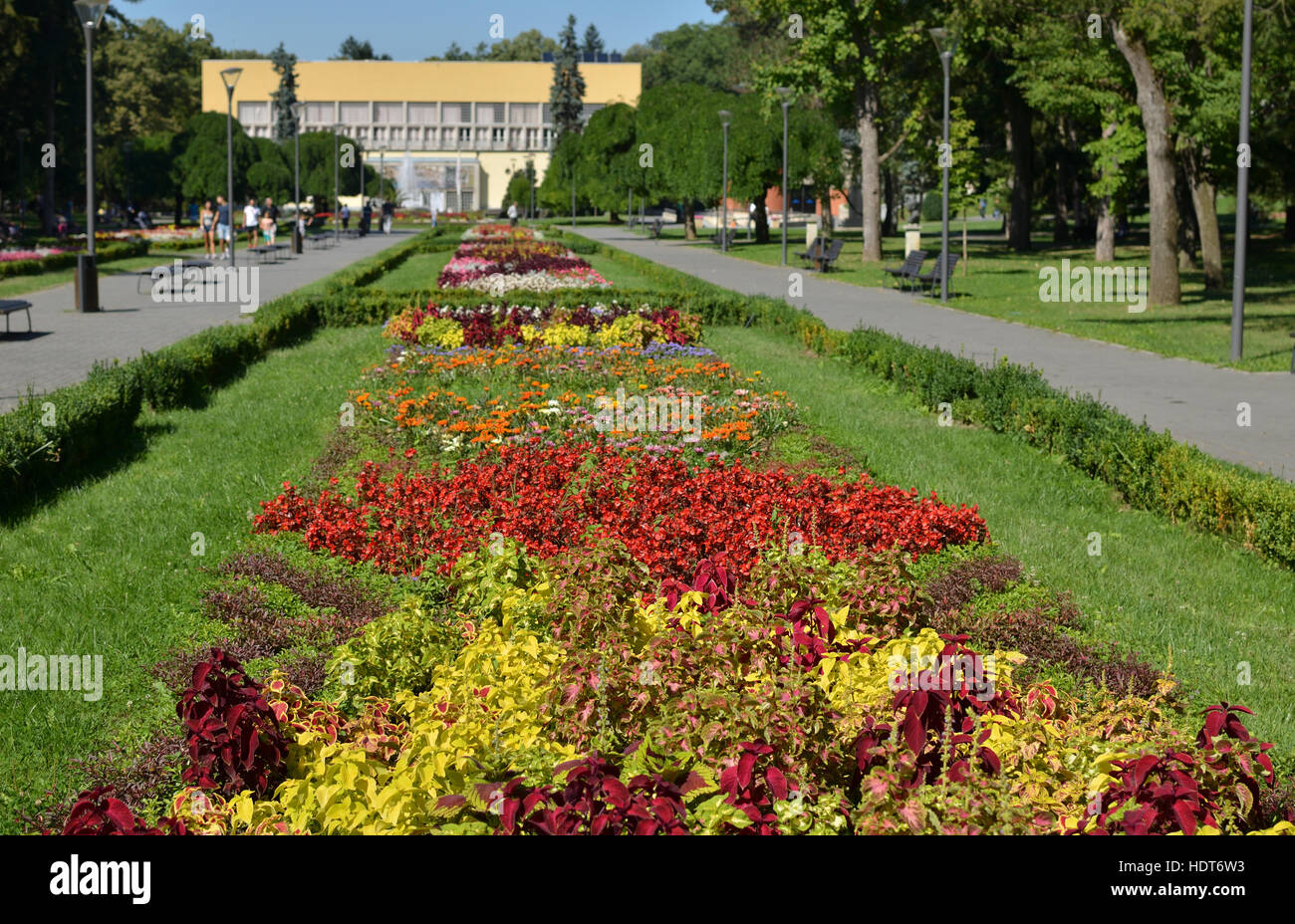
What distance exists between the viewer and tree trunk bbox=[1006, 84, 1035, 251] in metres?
38.7

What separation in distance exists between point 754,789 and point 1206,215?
25446mm

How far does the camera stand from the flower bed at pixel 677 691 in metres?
3.05

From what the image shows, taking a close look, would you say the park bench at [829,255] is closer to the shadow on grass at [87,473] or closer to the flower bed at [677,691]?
the shadow on grass at [87,473]

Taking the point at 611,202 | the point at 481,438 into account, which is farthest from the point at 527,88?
the point at 481,438

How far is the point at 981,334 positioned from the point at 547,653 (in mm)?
13591

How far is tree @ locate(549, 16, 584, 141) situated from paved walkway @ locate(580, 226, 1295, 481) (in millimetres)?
79276

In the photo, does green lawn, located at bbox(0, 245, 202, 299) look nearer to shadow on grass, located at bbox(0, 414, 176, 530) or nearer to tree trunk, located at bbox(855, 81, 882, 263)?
shadow on grass, located at bbox(0, 414, 176, 530)

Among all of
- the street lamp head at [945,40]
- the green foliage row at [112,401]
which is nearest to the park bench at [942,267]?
the street lamp head at [945,40]

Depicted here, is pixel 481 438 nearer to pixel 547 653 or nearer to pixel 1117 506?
pixel 1117 506

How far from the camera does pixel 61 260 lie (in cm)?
2888

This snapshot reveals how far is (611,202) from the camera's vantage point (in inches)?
2470

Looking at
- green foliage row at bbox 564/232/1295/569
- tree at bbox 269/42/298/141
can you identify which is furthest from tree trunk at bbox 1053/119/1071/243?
tree at bbox 269/42/298/141

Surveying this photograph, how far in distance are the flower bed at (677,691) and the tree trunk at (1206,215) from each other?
1915cm

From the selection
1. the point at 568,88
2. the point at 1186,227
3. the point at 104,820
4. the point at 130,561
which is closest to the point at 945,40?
the point at 1186,227
